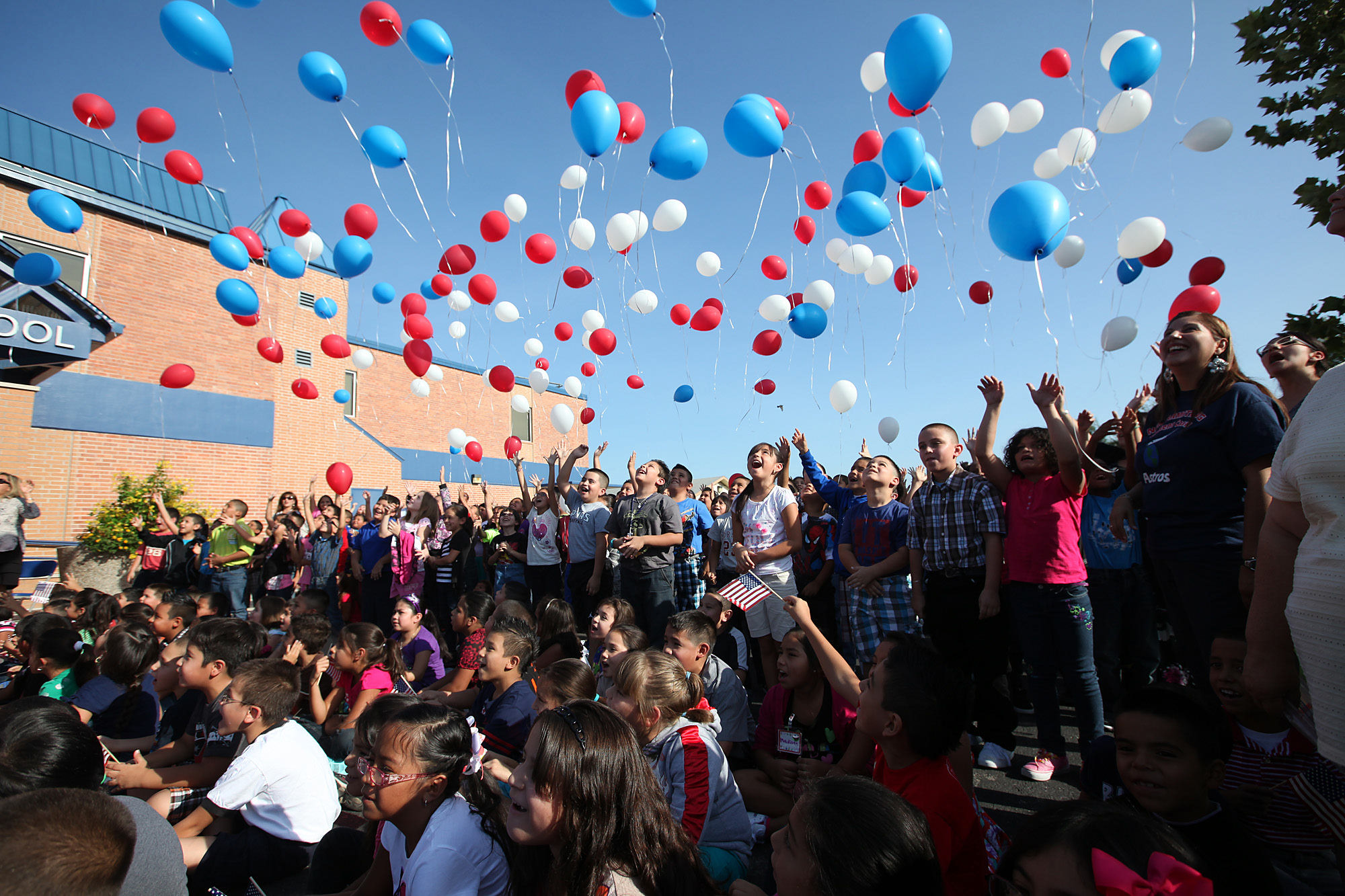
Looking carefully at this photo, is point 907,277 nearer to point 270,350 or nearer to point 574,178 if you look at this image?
point 574,178

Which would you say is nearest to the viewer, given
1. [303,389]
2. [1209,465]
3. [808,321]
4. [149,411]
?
[1209,465]

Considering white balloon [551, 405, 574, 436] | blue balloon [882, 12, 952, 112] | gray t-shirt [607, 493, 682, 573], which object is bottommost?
gray t-shirt [607, 493, 682, 573]

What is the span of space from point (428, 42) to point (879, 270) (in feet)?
14.6

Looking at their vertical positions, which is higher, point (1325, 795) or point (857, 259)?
point (857, 259)

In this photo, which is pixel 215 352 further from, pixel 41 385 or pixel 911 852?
pixel 911 852

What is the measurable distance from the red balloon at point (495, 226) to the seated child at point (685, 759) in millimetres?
5262

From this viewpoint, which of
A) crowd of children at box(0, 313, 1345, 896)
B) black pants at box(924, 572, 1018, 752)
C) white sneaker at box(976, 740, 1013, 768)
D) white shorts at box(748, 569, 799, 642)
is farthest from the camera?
white shorts at box(748, 569, 799, 642)

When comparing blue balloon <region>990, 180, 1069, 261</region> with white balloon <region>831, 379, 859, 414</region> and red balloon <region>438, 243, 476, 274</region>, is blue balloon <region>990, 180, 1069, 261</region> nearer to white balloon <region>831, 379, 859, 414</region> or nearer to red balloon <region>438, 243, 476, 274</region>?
white balloon <region>831, 379, 859, 414</region>

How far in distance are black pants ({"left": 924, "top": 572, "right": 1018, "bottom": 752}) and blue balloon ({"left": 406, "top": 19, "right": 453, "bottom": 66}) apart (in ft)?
18.2

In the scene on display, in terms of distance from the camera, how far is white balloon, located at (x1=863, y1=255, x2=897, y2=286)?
607cm

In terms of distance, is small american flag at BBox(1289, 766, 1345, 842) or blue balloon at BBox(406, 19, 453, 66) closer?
small american flag at BBox(1289, 766, 1345, 842)

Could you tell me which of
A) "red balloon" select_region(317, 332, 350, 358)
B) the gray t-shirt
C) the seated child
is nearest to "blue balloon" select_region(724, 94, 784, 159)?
the gray t-shirt

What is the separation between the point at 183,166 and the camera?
6141 millimetres

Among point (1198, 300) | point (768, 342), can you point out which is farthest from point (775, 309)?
point (1198, 300)
